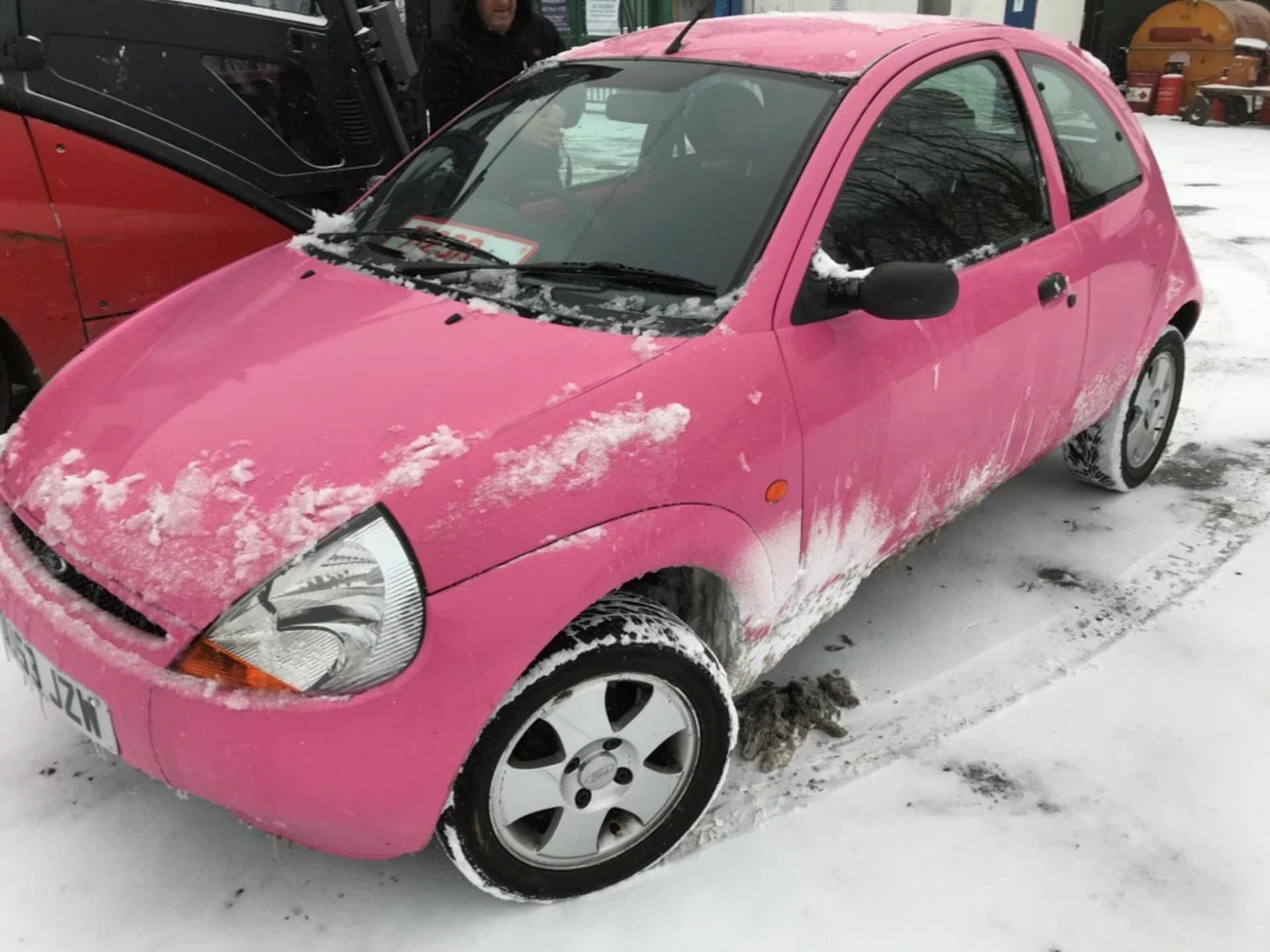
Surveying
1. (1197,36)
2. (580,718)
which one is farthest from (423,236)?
(1197,36)

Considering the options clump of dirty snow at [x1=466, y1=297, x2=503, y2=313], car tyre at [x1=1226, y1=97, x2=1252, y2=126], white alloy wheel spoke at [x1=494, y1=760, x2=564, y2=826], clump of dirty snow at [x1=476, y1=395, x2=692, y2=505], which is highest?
clump of dirty snow at [x1=466, y1=297, x2=503, y2=313]

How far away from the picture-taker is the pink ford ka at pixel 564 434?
1670 millimetres

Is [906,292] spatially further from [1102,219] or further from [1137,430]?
[1137,430]

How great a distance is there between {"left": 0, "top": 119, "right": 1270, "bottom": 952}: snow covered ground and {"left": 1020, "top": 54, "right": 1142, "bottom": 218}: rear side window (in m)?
1.21

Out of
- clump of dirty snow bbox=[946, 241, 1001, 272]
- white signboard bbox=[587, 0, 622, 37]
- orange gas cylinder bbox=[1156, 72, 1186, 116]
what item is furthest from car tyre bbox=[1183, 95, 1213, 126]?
clump of dirty snow bbox=[946, 241, 1001, 272]

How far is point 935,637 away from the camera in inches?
116

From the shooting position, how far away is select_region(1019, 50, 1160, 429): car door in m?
2.98

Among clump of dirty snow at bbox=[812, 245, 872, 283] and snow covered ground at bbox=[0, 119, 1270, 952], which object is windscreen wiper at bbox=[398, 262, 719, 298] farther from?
snow covered ground at bbox=[0, 119, 1270, 952]

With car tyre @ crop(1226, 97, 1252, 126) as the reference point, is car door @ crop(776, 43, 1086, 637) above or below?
above

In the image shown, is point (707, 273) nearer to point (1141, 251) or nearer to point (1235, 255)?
point (1141, 251)

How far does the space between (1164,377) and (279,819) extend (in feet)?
11.2

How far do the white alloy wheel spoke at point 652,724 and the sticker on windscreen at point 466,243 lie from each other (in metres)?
1.05

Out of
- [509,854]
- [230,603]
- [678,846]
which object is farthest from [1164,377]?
[230,603]

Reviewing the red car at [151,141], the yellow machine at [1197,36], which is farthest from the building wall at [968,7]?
the red car at [151,141]
